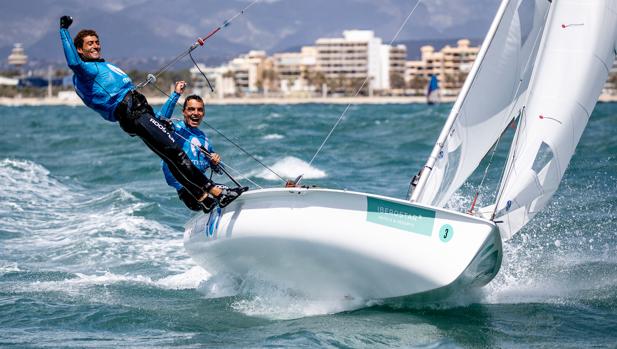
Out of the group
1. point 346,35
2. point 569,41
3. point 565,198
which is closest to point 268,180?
point 565,198

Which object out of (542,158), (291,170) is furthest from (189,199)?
(291,170)

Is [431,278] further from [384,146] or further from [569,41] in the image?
[384,146]

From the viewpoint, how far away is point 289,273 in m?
7.39

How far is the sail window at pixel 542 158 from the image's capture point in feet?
24.9

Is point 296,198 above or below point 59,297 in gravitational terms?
above

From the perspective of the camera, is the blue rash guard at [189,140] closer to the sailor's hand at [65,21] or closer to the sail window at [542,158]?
the sailor's hand at [65,21]

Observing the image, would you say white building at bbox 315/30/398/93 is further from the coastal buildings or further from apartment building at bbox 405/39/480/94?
apartment building at bbox 405/39/480/94

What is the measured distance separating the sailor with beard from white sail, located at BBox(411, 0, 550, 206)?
5.20 ft

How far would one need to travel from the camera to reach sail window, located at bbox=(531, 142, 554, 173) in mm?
7590

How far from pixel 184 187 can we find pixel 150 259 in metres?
2.86

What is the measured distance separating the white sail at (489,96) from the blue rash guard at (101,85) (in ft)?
7.50

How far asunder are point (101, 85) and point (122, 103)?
0.19 metres

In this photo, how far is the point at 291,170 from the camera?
20.7 m

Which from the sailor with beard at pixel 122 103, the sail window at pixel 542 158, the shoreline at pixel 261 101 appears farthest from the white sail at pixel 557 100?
the shoreline at pixel 261 101
